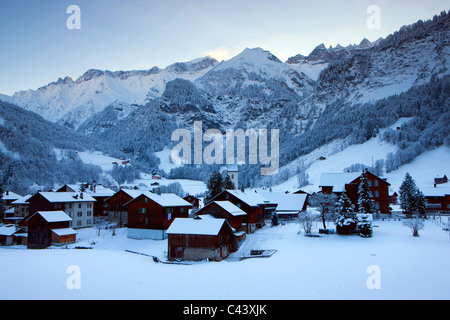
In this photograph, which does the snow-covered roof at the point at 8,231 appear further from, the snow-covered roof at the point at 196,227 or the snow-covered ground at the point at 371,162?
the snow-covered ground at the point at 371,162

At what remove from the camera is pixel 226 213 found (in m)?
48.1

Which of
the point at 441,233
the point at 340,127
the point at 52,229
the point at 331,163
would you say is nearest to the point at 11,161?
the point at 52,229

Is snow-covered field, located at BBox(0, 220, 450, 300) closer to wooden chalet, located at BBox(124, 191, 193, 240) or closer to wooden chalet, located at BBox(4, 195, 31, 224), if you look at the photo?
wooden chalet, located at BBox(124, 191, 193, 240)

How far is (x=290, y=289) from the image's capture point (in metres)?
17.2

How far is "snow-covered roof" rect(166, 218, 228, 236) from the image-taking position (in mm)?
35344

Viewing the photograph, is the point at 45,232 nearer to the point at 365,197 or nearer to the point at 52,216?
the point at 52,216

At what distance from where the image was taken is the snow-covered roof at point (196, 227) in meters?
→ 35.3

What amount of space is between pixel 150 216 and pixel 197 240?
17120 mm

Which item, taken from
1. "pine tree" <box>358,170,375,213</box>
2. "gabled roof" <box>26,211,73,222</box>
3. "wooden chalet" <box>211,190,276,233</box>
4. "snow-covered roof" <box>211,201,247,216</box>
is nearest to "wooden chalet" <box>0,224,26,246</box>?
"gabled roof" <box>26,211,73,222</box>

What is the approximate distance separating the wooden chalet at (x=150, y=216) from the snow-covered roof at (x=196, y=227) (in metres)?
12.6

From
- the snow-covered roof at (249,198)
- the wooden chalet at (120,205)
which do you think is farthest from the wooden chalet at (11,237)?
the snow-covered roof at (249,198)

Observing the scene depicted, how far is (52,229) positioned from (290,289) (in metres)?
44.1

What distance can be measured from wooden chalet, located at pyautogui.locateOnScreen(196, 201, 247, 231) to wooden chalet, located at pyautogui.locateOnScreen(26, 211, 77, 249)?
21447 mm
